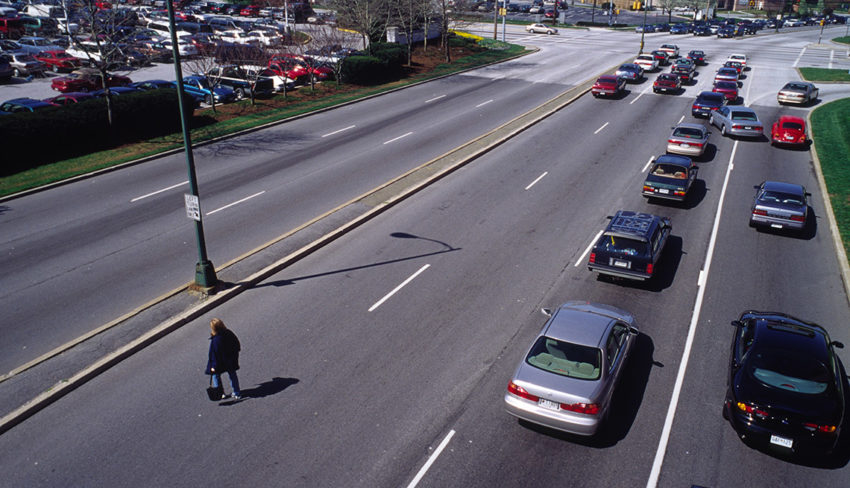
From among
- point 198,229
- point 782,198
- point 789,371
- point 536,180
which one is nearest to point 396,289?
point 198,229

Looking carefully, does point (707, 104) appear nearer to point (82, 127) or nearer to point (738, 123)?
point (738, 123)

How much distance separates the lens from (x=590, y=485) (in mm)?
9125

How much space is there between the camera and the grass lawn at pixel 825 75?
49159mm

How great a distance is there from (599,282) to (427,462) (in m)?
8.41

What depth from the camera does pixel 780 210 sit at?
18.8 m

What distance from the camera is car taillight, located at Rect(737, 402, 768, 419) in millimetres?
9776

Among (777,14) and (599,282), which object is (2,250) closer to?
(599,282)

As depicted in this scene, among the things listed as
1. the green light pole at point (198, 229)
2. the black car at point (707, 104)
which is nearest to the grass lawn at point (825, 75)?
the black car at point (707, 104)

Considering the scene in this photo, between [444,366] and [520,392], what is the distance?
7.41 ft

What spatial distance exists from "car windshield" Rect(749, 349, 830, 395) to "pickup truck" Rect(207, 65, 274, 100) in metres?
32.5

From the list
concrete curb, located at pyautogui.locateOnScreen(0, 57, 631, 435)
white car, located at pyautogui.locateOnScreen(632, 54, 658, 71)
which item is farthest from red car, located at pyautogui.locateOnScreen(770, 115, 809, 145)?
white car, located at pyautogui.locateOnScreen(632, 54, 658, 71)

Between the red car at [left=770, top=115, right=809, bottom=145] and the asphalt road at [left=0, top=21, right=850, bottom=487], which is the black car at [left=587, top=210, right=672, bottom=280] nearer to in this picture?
the asphalt road at [left=0, top=21, right=850, bottom=487]

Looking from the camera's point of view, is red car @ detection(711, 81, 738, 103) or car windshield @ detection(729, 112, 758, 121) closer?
car windshield @ detection(729, 112, 758, 121)

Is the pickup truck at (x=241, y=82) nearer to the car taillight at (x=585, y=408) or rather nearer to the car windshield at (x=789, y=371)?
the car taillight at (x=585, y=408)
